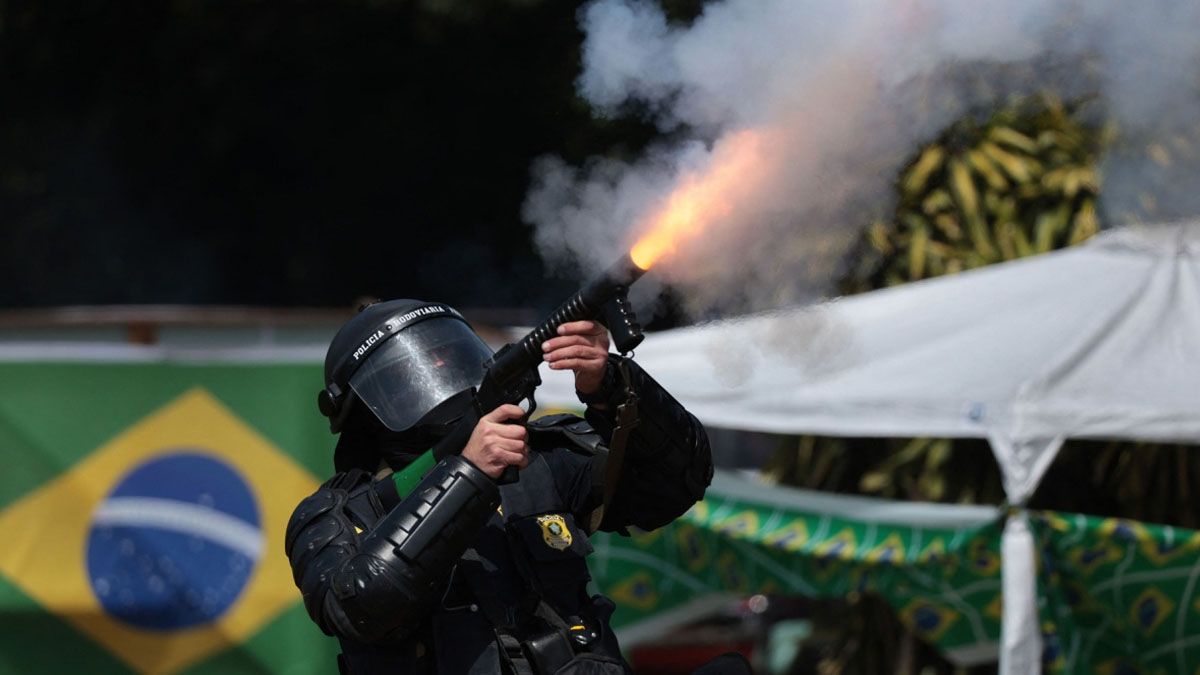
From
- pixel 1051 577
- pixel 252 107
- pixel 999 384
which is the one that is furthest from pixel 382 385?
pixel 252 107

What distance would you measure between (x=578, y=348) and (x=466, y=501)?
0.37 meters

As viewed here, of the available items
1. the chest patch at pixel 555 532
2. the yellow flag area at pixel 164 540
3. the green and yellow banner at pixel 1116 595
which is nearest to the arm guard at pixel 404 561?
the chest patch at pixel 555 532

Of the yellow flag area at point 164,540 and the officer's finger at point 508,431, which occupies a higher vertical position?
the yellow flag area at point 164,540

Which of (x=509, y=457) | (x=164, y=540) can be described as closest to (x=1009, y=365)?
(x=509, y=457)

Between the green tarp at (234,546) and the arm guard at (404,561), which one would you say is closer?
the arm guard at (404,561)

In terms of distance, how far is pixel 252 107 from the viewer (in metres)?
11.9

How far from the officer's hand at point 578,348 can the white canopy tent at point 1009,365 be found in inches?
84.4

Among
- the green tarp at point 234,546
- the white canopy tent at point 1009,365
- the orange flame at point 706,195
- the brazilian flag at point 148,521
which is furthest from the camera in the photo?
the brazilian flag at point 148,521

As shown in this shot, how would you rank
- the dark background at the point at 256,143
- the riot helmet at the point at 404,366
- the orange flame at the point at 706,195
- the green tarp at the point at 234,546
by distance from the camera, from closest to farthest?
the orange flame at the point at 706,195 < the riot helmet at the point at 404,366 < the green tarp at the point at 234,546 < the dark background at the point at 256,143

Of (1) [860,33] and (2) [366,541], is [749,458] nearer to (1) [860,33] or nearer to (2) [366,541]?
(1) [860,33]

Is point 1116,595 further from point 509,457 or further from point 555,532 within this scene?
point 509,457

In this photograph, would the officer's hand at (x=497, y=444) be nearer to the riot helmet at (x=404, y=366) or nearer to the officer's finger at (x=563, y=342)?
the officer's finger at (x=563, y=342)

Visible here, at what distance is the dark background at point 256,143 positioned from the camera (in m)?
8.58

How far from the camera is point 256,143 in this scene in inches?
477
